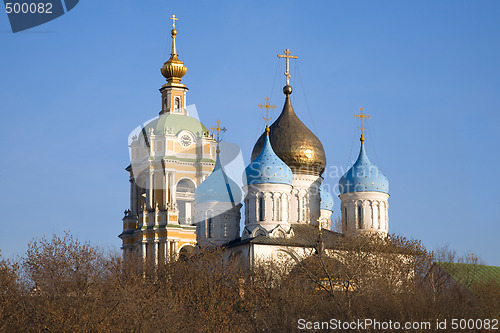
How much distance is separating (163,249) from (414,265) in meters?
14.2

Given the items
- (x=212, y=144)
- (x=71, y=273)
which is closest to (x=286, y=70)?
(x=212, y=144)

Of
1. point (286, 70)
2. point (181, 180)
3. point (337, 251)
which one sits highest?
point (286, 70)

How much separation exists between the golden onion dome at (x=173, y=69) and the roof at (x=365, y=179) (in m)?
12.9

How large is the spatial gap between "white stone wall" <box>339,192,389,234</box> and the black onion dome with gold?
8.21 ft

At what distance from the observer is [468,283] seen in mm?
46062

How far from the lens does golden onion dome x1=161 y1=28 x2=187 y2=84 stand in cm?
5975

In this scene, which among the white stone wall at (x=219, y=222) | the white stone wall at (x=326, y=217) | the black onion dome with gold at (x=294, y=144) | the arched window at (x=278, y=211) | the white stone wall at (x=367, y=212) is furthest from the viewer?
the white stone wall at (x=326, y=217)

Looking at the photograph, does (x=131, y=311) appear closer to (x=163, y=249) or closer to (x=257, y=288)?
(x=257, y=288)

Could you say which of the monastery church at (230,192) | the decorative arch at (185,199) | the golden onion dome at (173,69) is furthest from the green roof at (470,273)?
the golden onion dome at (173,69)

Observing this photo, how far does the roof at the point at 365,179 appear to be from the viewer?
167 feet

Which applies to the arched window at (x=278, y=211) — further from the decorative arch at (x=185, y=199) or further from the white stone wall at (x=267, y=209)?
the decorative arch at (x=185, y=199)

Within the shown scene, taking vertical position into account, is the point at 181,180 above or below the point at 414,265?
above

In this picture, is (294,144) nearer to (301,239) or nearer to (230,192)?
(230,192)

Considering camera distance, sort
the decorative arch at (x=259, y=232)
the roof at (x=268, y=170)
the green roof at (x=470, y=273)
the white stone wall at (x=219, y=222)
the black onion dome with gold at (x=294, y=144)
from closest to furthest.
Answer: the green roof at (x=470, y=273) → the decorative arch at (x=259, y=232) → the roof at (x=268, y=170) → the black onion dome with gold at (x=294, y=144) → the white stone wall at (x=219, y=222)
